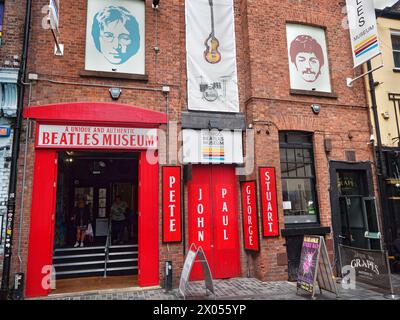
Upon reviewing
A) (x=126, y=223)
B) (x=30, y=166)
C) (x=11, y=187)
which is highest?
(x=30, y=166)

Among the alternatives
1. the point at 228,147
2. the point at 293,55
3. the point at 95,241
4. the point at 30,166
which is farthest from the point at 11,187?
the point at 293,55

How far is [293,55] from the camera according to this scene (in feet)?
30.2

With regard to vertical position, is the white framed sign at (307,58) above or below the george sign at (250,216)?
above

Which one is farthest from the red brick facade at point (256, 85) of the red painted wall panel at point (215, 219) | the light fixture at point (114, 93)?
the red painted wall panel at point (215, 219)

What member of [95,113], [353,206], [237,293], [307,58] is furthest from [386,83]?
[95,113]

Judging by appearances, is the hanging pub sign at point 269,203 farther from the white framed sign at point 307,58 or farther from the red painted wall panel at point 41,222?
the red painted wall panel at point 41,222

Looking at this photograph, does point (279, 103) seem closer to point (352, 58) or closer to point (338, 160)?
point (338, 160)

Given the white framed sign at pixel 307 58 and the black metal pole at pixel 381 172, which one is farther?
the white framed sign at pixel 307 58

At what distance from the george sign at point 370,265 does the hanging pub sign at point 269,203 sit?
1.80 m

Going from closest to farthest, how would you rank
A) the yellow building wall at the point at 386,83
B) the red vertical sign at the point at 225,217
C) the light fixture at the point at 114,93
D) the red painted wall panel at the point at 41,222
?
1. the red painted wall panel at the point at 41,222
2. the light fixture at the point at 114,93
3. the red vertical sign at the point at 225,217
4. the yellow building wall at the point at 386,83

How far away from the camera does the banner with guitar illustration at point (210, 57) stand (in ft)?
28.3

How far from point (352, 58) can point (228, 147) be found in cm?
516

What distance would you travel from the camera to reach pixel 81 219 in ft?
33.0

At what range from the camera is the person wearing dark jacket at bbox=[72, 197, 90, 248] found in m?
9.64
